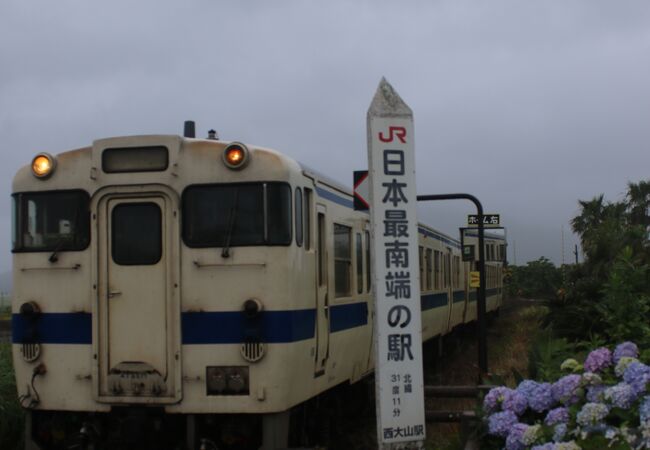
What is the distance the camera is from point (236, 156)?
7094mm

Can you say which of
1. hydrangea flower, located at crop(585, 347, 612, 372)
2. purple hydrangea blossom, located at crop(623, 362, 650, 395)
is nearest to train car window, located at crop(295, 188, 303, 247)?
hydrangea flower, located at crop(585, 347, 612, 372)

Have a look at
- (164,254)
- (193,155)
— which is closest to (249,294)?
(164,254)

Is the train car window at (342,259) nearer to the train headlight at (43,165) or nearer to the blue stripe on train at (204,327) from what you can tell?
the blue stripe on train at (204,327)

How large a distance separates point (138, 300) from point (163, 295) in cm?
22

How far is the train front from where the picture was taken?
272 inches

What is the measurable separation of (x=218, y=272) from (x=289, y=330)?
754 millimetres

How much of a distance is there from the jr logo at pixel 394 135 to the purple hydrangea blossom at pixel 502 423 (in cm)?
200

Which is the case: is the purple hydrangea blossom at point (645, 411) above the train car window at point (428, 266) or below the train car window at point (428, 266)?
below

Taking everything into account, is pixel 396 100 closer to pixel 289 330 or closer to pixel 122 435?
pixel 289 330

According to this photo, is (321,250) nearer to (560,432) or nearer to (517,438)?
(517,438)

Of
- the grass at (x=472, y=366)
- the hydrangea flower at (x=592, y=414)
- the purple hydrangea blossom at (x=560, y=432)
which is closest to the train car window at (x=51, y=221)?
the grass at (x=472, y=366)

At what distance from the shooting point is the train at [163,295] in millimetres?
6922

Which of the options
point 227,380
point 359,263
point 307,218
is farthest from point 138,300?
point 359,263

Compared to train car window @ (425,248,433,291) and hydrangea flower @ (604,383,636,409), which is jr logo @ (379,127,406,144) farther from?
train car window @ (425,248,433,291)
